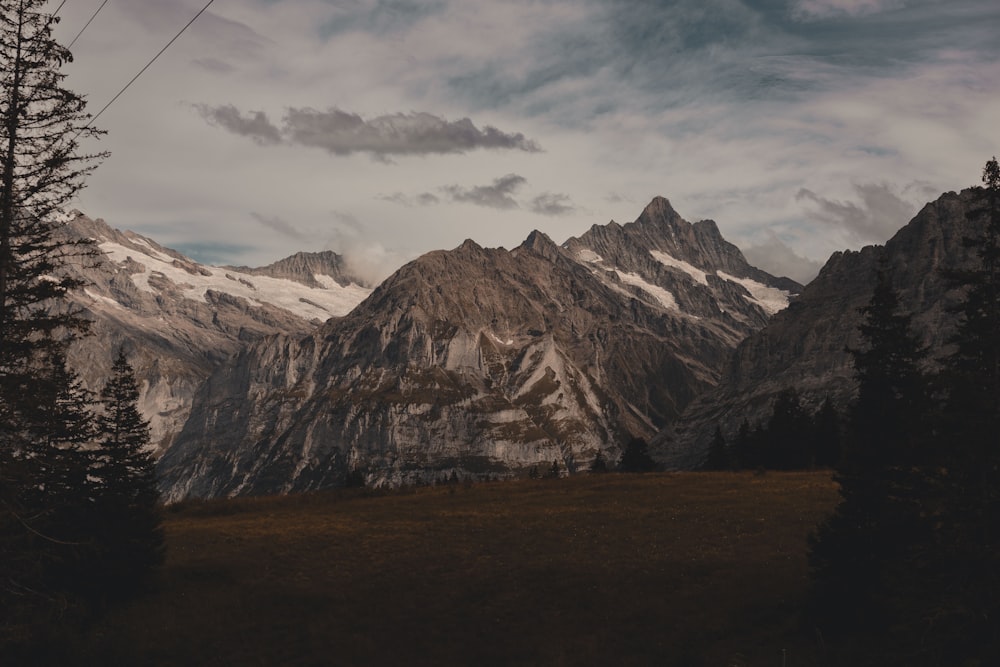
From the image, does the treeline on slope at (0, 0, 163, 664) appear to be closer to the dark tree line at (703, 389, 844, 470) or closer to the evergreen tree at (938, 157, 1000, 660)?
the evergreen tree at (938, 157, 1000, 660)

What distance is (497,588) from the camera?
4116 cm

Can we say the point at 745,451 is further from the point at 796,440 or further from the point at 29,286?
the point at 29,286

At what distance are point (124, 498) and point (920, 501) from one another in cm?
3663

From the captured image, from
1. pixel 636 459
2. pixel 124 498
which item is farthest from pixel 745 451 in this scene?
pixel 124 498

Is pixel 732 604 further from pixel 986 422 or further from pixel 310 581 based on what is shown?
pixel 310 581

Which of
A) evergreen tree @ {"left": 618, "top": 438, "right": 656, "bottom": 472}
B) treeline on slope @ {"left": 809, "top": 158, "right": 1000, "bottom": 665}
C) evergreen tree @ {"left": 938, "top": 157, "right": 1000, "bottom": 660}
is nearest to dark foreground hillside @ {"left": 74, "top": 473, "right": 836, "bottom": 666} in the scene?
treeline on slope @ {"left": 809, "top": 158, "right": 1000, "bottom": 665}

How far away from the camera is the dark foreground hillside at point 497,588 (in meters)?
33.5

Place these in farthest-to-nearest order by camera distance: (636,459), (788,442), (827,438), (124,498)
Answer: (636,459), (788,442), (827,438), (124,498)

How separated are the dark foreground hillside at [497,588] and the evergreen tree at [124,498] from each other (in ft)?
6.89

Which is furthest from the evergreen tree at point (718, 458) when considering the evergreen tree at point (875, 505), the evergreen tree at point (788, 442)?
the evergreen tree at point (875, 505)

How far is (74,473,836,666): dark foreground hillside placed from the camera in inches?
1319

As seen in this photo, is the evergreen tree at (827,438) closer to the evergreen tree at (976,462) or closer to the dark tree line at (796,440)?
the dark tree line at (796,440)

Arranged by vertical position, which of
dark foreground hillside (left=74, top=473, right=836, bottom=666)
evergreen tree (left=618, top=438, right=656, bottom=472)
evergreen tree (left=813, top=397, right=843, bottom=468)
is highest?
evergreen tree (left=813, top=397, right=843, bottom=468)

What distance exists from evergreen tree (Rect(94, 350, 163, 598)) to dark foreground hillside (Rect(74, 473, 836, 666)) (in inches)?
82.7
